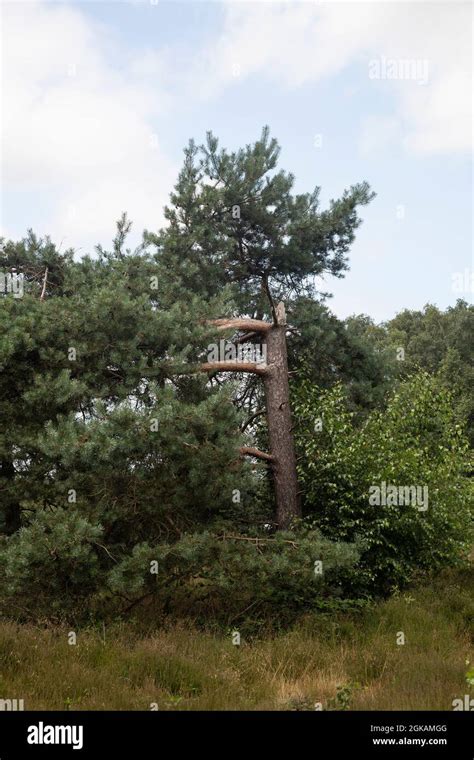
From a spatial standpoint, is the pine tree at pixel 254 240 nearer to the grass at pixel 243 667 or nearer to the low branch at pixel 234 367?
the low branch at pixel 234 367

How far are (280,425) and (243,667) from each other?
18.9 feet

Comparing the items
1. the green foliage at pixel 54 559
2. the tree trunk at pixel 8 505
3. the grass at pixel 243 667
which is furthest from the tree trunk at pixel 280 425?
the tree trunk at pixel 8 505

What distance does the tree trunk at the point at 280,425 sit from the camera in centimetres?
1366

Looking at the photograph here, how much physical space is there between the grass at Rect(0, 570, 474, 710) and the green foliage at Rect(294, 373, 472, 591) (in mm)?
1676

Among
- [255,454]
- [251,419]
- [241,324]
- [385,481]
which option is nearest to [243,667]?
[255,454]

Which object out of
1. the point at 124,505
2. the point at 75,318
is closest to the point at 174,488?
the point at 124,505

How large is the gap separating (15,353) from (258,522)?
5.69 m

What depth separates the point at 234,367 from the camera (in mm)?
13953

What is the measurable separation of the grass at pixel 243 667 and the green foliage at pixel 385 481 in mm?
1676

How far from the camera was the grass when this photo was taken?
7.77 metres

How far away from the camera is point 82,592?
10.6 m

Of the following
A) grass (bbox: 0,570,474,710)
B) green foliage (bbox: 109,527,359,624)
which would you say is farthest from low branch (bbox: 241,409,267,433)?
grass (bbox: 0,570,474,710)

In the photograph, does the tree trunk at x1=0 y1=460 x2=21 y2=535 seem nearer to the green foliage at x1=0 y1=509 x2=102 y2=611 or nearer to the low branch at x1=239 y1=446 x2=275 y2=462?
the green foliage at x1=0 y1=509 x2=102 y2=611
